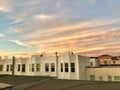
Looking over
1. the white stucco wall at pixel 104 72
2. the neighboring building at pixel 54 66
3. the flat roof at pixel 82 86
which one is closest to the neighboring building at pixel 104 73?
the white stucco wall at pixel 104 72

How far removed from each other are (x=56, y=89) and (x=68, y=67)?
24.1 meters

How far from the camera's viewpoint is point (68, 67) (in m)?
35.4

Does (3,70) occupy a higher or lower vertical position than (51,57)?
lower

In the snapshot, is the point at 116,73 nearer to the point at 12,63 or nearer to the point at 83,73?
the point at 83,73

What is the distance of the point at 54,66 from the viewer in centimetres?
3775

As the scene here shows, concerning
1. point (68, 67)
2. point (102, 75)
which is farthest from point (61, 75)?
point (102, 75)

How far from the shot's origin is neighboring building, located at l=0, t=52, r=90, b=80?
34875 millimetres

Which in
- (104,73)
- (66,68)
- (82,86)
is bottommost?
(104,73)

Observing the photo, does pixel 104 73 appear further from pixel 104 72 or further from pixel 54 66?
pixel 54 66

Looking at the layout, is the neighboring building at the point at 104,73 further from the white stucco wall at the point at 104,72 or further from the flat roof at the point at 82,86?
the flat roof at the point at 82,86

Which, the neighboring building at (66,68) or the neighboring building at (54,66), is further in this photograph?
the neighboring building at (54,66)

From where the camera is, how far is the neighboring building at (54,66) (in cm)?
3488

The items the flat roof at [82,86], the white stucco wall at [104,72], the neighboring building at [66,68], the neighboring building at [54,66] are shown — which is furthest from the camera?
the neighboring building at [54,66]

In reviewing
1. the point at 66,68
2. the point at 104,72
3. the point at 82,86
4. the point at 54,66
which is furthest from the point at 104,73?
the point at 82,86
